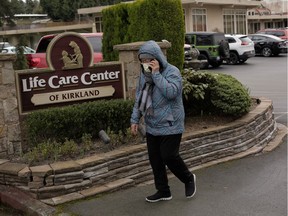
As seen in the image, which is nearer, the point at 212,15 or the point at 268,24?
the point at 212,15

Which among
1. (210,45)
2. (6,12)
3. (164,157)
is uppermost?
(6,12)

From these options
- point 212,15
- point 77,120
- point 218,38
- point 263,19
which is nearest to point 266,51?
point 218,38

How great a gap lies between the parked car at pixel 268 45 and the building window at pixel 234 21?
9653 millimetres

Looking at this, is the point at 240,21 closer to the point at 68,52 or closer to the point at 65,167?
the point at 68,52

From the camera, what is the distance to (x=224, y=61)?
25.7 metres

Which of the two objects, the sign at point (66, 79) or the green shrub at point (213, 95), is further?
the green shrub at point (213, 95)

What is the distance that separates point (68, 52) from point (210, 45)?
57.0ft

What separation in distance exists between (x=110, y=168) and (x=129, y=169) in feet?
0.89

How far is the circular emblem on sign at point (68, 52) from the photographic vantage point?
6141 mm

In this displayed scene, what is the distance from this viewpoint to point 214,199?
4.98 metres

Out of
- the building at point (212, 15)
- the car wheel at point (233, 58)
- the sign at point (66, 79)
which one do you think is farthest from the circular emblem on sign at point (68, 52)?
the building at point (212, 15)

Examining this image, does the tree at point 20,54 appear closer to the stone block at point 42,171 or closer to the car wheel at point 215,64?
the stone block at point 42,171

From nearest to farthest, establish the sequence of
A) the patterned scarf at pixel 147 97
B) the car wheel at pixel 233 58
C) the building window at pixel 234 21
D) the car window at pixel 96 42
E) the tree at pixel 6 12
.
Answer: the patterned scarf at pixel 147 97 → the tree at pixel 6 12 → the car window at pixel 96 42 → the car wheel at pixel 233 58 → the building window at pixel 234 21

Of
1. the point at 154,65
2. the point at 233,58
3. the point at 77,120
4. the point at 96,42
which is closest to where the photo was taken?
the point at 154,65
